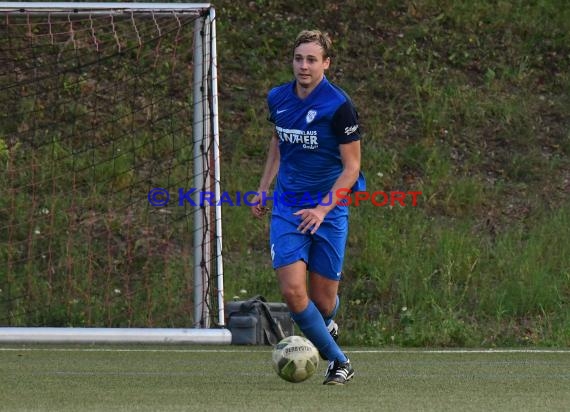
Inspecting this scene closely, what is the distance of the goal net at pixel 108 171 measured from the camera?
9.74 metres

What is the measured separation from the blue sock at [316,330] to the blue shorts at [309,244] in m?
0.28

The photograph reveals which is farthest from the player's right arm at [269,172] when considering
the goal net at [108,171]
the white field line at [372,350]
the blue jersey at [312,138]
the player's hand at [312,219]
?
the white field line at [372,350]

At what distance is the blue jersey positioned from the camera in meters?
6.98

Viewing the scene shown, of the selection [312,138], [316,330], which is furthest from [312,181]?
[316,330]

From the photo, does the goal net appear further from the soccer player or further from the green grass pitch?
the soccer player

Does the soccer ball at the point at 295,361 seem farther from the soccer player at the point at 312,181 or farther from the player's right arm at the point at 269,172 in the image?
the player's right arm at the point at 269,172

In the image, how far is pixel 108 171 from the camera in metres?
12.9

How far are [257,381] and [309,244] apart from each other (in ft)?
2.56

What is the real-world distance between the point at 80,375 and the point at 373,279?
4883 mm

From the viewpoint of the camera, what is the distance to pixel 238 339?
10.0 m

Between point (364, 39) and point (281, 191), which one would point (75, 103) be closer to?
point (364, 39)

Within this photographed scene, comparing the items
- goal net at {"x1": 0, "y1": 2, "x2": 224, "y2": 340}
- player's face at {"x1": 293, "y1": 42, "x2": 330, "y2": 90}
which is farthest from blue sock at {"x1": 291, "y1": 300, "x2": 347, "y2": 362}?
goal net at {"x1": 0, "y1": 2, "x2": 224, "y2": 340}

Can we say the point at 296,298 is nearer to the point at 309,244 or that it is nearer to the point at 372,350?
the point at 309,244

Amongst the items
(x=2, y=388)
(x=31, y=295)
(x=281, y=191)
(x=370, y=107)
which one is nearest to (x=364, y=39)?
(x=370, y=107)
